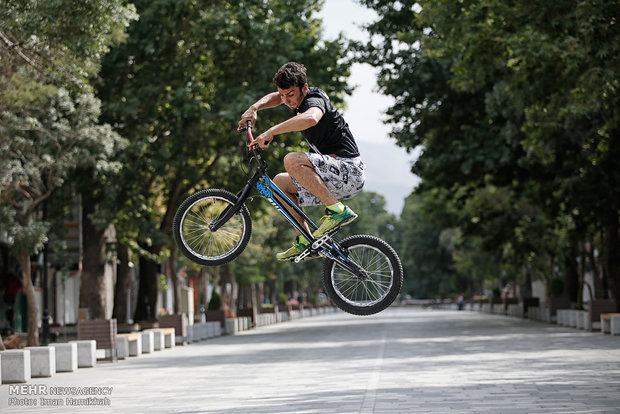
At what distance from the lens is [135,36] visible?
29.0 metres

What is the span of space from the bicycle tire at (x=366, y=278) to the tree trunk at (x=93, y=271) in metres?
24.8

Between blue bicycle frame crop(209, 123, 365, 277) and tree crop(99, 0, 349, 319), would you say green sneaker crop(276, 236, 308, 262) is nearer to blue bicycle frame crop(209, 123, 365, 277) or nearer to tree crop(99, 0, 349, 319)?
blue bicycle frame crop(209, 123, 365, 277)

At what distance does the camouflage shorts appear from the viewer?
23.5ft

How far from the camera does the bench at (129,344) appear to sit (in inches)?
1148

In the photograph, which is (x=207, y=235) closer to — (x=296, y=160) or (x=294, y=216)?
(x=294, y=216)

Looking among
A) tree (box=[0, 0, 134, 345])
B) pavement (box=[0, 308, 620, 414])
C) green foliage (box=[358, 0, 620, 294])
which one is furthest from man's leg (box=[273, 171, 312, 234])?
green foliage (box=[358, 0, 620, 294])

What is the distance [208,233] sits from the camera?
303 inches

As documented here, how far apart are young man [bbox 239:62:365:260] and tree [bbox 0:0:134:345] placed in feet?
32.8

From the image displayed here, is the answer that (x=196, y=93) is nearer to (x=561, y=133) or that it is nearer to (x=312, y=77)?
(x=312, y=77)

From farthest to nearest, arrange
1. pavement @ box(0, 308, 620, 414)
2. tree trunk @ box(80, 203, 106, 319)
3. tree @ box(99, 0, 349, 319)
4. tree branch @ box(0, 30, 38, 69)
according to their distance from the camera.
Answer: tree trunk @ box(80, 203, 106, 319), tree @ box(99, 0, 349, 319), tree branch @ box(0, 30, 38, 69), pavement @ box(0, 308, 620, 414)

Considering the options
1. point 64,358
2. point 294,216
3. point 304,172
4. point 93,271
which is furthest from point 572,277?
point 304,172

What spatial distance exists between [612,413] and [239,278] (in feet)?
175

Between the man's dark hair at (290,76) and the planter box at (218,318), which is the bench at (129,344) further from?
the man's dark hair at (290,76)

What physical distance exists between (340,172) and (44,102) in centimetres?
1477
